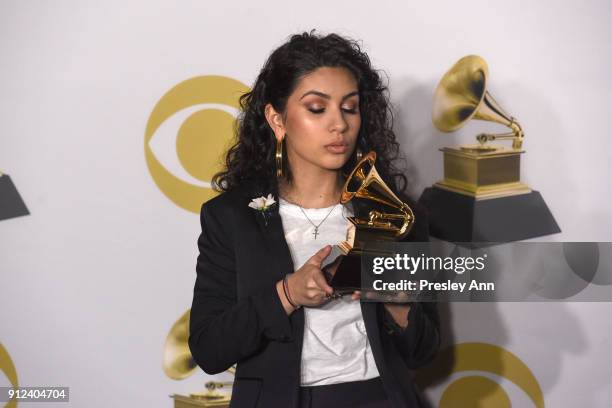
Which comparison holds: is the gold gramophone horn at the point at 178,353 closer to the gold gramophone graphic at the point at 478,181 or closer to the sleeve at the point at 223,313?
the sleeve at the point at 223,313

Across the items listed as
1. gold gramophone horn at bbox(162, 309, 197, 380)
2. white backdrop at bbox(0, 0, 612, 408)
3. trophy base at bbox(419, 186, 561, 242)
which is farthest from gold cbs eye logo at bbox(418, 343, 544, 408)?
gold gramophone horn at bbox(162, 309, 197, 380)

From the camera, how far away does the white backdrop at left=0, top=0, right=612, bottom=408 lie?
7.73 feet

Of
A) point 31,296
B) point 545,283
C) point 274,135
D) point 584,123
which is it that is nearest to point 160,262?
point 31,296

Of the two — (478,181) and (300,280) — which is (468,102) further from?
(300,280)

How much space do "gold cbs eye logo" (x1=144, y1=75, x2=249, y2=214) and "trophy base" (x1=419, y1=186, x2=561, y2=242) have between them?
0.70 m

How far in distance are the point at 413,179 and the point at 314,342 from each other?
0.91 m

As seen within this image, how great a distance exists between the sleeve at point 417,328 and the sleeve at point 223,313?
28cm

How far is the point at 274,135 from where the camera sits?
2.00 m

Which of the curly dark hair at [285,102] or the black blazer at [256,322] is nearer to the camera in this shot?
the black blazer at [256,322]

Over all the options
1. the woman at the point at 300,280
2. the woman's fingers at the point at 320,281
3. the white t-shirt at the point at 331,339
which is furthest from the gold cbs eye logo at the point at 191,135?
the woman's fingers at the point at 320,281

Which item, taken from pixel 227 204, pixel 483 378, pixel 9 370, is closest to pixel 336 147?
pixel 227 204

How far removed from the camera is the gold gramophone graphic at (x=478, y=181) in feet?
7.96

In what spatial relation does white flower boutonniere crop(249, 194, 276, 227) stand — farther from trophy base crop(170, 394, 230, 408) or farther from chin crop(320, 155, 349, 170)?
trophy base crop(170, 394, 230, 408)

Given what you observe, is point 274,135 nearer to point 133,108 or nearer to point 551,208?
point 133,108
